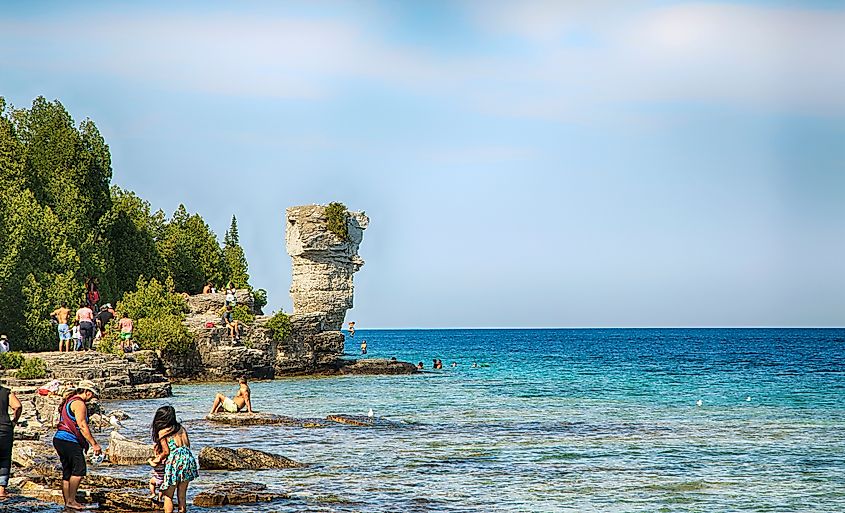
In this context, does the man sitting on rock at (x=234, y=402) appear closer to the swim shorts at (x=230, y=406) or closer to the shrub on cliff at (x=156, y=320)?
the swim shorts at (x=230, y=406)

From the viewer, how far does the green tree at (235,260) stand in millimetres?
85812

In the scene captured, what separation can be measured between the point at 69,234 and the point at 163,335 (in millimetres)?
7727

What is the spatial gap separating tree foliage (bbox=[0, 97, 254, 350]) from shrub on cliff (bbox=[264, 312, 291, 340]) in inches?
275

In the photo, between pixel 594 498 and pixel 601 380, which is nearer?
pixel 594 498

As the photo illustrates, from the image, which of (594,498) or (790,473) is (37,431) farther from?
(790,473)

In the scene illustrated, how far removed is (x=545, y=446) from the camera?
27.8 m

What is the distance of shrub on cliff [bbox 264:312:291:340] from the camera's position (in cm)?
5750

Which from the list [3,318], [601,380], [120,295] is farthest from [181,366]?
[601,380]

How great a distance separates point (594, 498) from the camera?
66.6 feet

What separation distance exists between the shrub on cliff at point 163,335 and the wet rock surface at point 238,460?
27467mm

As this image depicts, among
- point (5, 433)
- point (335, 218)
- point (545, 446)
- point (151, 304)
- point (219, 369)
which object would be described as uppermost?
point (335, 218)

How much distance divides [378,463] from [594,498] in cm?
576

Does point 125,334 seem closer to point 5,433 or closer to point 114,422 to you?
point 114,422

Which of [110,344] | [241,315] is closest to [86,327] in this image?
[110,344]
